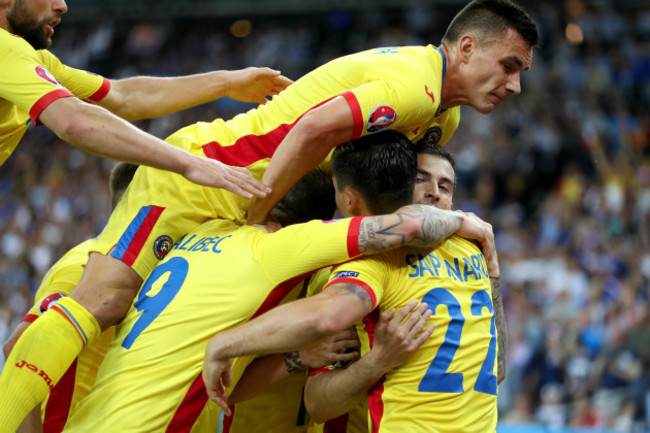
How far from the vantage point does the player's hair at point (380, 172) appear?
356cm

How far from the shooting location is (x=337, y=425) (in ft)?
13.2

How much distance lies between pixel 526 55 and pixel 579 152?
9036 mm

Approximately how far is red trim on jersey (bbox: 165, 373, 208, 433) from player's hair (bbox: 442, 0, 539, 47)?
2.19 m

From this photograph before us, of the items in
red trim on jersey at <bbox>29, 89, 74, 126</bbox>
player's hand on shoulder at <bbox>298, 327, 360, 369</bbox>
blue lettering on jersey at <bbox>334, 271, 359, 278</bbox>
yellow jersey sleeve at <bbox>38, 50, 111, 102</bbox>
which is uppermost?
yellow jersey sleeve at <bbox>38, 50, 111, 102</bbox>

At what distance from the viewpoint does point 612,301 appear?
32.5 ft

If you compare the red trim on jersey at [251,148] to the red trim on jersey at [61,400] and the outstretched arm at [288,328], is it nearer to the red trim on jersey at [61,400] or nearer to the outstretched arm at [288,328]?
the outstretched arm at [288,328]

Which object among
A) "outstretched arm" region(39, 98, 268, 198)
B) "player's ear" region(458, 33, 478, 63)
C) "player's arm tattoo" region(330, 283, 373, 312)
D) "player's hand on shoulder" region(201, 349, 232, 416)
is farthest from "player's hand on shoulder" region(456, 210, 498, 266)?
"player's hand on shoulder" region(201, 349, 232, 416)

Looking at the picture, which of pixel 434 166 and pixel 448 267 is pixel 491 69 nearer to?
pixel 434 166

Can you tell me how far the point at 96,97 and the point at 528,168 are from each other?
9488 mm

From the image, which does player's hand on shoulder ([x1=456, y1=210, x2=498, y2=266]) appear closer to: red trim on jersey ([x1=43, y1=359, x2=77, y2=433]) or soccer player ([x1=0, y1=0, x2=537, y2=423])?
soccer player ([x1=0, y1=0, x2=537, y2=423])

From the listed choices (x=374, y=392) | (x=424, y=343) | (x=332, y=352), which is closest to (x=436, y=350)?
(x=424, y=343)

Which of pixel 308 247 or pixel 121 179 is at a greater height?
pixel 308 247

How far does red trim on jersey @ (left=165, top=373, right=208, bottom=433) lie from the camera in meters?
3.47

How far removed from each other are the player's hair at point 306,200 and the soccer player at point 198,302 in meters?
0.45
